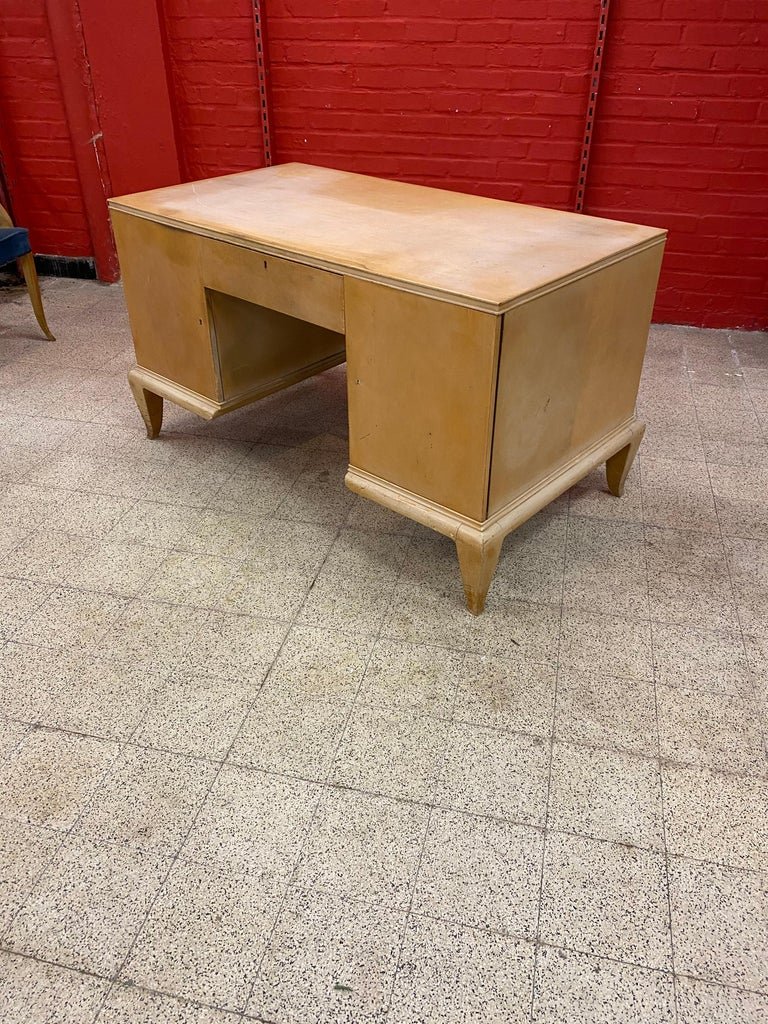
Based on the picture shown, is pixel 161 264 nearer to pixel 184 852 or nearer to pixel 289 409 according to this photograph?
pixel 289 409

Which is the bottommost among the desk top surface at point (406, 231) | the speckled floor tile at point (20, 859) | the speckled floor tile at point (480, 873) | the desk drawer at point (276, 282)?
the speckled floor tile at point (20, 859)

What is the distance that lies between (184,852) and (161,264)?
1.43 meters

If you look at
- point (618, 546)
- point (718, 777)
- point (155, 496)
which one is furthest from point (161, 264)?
point (718, 777)

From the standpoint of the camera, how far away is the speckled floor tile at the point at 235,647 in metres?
1.63

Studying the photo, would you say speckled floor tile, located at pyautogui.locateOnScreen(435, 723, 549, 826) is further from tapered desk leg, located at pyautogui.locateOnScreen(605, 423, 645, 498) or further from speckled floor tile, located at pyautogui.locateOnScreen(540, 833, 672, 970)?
tapered desk leg, located at pyautogui.locateOnScreen(605, 423, 645, 498)

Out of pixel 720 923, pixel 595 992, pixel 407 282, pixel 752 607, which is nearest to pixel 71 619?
pixel 407 282

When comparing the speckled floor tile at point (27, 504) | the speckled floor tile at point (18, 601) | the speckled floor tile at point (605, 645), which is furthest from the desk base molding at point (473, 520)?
the speckled floor tile at point (27, 504)

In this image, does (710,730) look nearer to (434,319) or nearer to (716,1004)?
(716,1004)

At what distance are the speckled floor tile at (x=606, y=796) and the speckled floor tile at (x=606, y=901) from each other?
0.03 metres

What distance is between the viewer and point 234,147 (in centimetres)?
340

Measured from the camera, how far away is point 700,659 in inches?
65.1

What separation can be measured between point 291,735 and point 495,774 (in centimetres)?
38

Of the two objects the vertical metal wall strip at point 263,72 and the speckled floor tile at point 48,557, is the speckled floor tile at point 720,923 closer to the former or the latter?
the speckled floor tile at point 48,557

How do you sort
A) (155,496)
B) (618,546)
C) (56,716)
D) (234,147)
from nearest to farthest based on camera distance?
(56,716)
(618,546)
(155,496)
(234,147)
